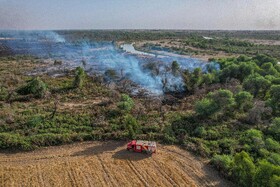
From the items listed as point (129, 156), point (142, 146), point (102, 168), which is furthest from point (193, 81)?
point (102, 168)

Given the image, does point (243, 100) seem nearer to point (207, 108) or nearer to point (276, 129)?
point (207, 108)

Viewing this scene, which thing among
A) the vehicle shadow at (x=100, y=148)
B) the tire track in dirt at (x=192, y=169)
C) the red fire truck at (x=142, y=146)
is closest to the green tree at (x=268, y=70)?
the tire track in dirt at (x=192, y=169)

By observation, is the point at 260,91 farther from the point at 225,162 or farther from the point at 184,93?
the point at 225,162

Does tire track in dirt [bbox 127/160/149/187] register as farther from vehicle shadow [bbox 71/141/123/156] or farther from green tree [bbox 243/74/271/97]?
green tree [bbox 243/74/271/97]

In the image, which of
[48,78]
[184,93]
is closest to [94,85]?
[48,78]

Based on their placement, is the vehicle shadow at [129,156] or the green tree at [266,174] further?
the vehicle shadow at [129,156]

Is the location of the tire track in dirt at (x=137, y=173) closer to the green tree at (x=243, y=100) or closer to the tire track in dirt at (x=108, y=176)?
the tire track in dirt at (x=108, y=176)
